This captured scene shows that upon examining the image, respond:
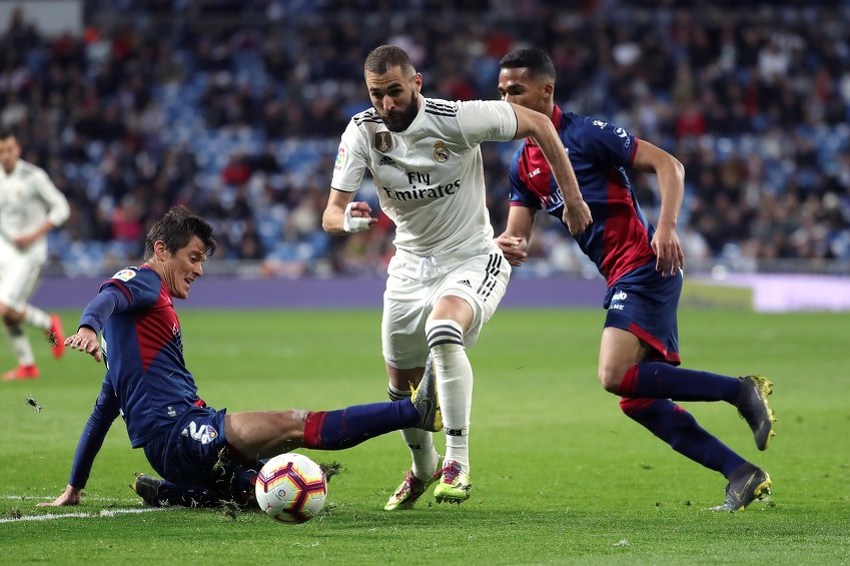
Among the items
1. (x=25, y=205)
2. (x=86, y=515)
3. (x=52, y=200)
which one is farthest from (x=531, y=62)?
(x=25, y=205)

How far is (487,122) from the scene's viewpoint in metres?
6.56

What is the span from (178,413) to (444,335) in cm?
132

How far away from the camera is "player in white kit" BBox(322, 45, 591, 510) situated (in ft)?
20.7

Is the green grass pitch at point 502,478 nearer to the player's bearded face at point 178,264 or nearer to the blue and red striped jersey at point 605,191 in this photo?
the player's bearded face at point 178,264

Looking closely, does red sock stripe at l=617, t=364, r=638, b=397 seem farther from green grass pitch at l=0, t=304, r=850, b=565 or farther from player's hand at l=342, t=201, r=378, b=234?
player's hand at l=342, t=201, r=378, b=234

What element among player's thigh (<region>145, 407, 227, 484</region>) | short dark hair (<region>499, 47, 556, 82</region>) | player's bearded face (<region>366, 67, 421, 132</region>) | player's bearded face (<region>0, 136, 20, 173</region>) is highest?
player's bearded face (<region>0, 136, 20, 173</region>)

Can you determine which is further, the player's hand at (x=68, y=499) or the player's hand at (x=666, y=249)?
the player's hand at (x=666, y=249)

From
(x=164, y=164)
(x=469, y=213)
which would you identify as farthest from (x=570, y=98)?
(x=469, y=213)

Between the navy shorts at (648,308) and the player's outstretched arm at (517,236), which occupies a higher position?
the player's outstretched arm at (517,236)

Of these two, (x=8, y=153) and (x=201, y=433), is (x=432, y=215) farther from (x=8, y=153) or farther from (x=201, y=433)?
(x=8, y=153)

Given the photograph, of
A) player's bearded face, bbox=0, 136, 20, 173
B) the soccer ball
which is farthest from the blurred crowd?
the soccer ball

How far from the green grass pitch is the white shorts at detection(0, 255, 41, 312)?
94cm

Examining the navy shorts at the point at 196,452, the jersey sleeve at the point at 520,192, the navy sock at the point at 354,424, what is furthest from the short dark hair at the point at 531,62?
the navy shorts at the point at 196,452

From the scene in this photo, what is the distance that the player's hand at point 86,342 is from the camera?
532 cm
